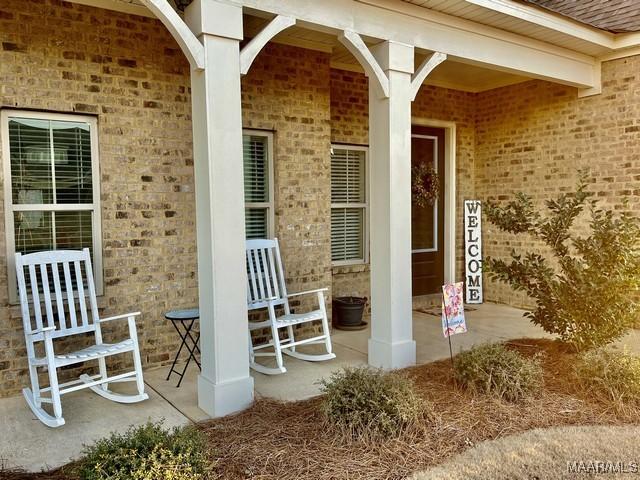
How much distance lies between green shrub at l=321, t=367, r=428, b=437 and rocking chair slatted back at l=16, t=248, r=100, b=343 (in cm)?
189

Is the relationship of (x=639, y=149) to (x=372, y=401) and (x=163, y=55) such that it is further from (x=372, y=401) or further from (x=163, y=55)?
(x=163, y=55)

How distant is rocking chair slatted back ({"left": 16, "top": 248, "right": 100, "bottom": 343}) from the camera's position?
3564 mm

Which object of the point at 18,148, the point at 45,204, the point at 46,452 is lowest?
the point at 46,452

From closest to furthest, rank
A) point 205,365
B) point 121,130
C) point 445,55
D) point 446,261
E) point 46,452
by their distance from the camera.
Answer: point 46,452, point 205,365, point 121,130, point 445,55, point 446,261

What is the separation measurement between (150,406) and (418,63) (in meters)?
4.55

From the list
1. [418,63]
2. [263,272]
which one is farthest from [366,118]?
[263,272]

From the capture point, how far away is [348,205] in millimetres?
6297

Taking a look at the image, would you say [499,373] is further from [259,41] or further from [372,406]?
[259,41]

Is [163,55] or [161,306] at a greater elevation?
[163,55]

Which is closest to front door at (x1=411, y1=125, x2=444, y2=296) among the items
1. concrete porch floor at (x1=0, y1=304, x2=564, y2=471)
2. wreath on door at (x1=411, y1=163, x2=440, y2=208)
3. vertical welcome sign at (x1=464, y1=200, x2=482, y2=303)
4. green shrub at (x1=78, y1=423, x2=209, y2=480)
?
wreath on door at (x1=411, y1=163, x2=440, y2=208)

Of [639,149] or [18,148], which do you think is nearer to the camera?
[18,148]

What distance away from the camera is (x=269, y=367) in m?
4.47

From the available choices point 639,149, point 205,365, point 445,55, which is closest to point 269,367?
point 205,365

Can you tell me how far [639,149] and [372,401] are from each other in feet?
14.7
